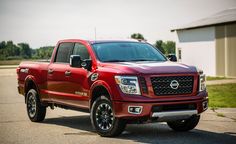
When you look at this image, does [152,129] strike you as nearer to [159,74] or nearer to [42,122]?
[159,74]

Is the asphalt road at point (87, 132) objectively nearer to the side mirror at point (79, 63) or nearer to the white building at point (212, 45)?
the side mirror at point (79, 63)

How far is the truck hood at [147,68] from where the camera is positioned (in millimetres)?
9211

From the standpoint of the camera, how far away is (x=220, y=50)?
3350 cm

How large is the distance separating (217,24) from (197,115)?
82.0 ft

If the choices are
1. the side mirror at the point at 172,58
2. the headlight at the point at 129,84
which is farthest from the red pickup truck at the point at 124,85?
the side mirror at the point at 172,58

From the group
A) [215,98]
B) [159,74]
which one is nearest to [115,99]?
[159,74]

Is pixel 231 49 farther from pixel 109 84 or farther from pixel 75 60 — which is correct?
pixel 109 84

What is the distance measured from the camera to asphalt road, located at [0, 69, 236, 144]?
9.20 m

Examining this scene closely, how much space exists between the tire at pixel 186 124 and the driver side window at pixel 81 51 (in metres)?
2.23

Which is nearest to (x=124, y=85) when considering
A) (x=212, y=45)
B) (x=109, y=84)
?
(x=109, y=84)

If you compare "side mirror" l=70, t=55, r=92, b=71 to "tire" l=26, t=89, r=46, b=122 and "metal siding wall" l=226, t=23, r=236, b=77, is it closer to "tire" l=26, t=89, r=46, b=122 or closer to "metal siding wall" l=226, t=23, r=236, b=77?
"tire" l=26, t=89, r=46, b=122

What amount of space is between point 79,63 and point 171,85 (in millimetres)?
2059

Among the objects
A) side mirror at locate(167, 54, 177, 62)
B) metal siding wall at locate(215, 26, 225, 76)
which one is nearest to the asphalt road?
side mirror at locate(167, 54, 177, 62)

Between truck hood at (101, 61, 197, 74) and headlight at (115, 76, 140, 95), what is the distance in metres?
0.12
